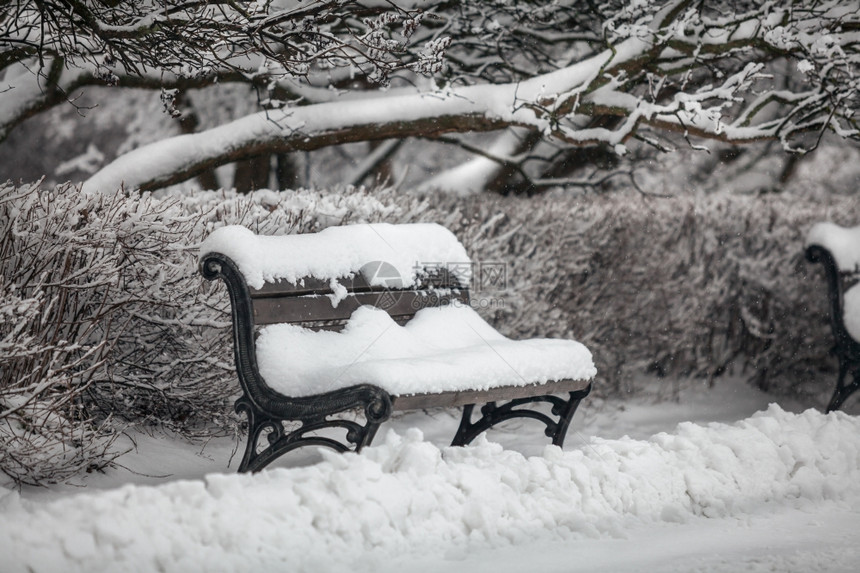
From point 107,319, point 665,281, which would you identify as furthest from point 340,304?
point 665,281

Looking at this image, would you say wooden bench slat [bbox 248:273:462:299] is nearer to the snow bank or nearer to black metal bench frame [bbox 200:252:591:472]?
black metal bench frame [bbox 200:252:591:472]

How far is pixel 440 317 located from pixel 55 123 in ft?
40.0

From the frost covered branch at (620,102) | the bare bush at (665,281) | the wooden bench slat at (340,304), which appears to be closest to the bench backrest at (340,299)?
the wooden bench slat at (340,304)

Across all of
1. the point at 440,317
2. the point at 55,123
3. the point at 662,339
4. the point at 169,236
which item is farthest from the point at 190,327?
the point at 55,123

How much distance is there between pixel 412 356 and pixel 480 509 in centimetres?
109

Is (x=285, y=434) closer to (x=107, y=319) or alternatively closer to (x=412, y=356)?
(x=412, y=356)

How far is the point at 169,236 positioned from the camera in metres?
4.13

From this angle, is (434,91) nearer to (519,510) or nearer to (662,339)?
(662,339)

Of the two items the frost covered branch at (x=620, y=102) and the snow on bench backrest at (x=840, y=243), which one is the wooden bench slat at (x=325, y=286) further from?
the snow on bench backrest at (x=840, y=243)

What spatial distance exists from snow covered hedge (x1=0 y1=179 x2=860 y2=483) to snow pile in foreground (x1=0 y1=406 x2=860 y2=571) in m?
0.78

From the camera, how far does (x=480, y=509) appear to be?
304 cm

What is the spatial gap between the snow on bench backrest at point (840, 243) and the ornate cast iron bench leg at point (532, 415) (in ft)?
8.82

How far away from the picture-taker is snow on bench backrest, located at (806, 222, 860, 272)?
6.09m

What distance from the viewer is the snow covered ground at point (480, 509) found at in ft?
8.23
